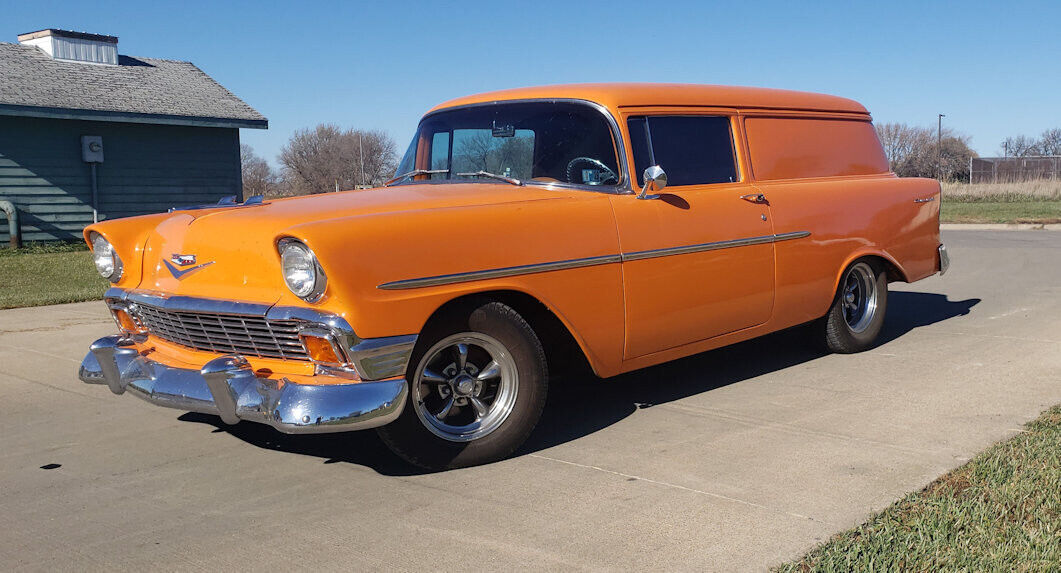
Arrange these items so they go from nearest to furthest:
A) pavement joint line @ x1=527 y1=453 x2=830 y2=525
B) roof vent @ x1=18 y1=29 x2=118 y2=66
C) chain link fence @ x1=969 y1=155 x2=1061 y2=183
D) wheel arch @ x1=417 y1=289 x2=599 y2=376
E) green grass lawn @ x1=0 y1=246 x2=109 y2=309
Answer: pavement joint line @ x1=527 y1=453 x2=830 y2=525, wheel arch @ x1=417 y1=289 x2=599 y2=376, green grass lawn @ x1=0 y1=246 x2=109 y2=309, roof vent @ x1=18 y1=29 x2=118 y2=66, chain link fence @ x1=969 y1=155 x2=1061 y2=183

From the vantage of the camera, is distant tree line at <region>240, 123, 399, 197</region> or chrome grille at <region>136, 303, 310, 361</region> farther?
distant tree line at <region>240, 123, 399, 197</region>

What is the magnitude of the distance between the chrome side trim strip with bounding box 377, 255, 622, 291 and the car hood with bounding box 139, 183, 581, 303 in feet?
0.75

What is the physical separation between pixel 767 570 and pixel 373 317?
5.56 feet

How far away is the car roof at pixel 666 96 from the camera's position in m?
4.93

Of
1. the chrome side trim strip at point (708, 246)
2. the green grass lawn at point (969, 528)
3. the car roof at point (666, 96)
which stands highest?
the car roof at point (666, 96)

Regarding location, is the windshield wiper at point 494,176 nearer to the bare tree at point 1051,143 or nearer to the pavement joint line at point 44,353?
the pavement joint line at point 44,353

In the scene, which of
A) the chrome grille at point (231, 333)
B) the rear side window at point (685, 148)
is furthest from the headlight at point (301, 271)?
the rear side window at point (685, 148)

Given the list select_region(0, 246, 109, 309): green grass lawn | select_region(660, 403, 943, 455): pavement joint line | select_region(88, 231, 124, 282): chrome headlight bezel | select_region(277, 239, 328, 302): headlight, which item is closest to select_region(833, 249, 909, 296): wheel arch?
select_region(660, 403, 943, 455): pavement joint line

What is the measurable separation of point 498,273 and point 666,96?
1.74 metres

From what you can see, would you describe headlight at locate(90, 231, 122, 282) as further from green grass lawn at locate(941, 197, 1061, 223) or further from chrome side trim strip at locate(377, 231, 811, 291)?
green grass lawn at locate(941, 197, 1061, 223)

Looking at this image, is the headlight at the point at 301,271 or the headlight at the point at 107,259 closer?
the headlight at the point at 301,271

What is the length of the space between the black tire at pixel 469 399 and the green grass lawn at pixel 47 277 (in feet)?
24.0

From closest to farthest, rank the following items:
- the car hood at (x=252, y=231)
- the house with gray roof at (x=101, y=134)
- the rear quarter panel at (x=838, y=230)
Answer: the car hood at (x=252, y=231) < the rear quarter panel at (x=838, y=230) < the house with gray roof at (x=101, y=134)

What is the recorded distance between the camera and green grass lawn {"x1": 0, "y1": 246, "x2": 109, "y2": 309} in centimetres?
1005
